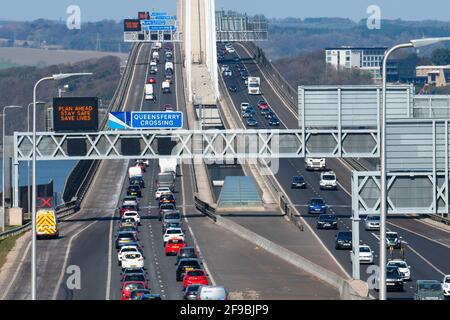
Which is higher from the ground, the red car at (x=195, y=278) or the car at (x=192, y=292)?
the car at (x=192, y=292)

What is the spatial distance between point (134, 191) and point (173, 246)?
112ft

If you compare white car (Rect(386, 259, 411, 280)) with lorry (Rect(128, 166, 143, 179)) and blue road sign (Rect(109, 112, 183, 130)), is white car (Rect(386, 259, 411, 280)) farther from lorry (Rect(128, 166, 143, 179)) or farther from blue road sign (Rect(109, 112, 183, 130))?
lorry (Rect(128, 166, 143, 179))

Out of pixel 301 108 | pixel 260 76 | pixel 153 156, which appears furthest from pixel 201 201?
pixel 260 76

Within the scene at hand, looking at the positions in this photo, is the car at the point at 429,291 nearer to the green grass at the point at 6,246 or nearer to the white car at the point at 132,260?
the white car at the point at 132,260

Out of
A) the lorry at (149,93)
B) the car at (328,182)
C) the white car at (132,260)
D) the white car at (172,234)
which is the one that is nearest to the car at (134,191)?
the car at (328,182)

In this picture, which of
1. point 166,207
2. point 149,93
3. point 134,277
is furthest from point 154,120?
point 149,93

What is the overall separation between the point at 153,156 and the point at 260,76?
111 metres

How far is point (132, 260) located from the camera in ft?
193

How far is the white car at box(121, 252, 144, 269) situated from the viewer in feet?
192

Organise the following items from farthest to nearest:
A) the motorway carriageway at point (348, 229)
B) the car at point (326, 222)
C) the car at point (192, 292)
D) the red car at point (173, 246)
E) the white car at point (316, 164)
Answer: the white car at point (316, 164) < the car at point (326, 222) < the red car at point (173, 246) < the motorway carriageway at point (348, 229) < the car at point (192, 292)

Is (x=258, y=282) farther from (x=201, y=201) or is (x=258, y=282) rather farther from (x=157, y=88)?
(x=157, y=88)

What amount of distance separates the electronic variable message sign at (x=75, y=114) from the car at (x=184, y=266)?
23181 mm

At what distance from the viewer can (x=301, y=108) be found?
217ft

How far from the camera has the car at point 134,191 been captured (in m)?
99.1
